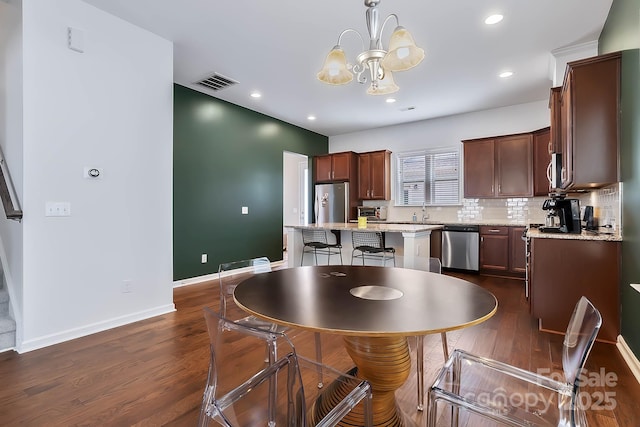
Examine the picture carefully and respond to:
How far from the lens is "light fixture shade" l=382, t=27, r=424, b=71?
1.75 meters

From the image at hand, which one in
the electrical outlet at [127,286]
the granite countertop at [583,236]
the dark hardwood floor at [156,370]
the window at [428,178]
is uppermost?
the window at [428,178]

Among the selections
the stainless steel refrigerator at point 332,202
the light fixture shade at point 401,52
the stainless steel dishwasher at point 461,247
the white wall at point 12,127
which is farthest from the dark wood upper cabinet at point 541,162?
the white wall at point 12,127

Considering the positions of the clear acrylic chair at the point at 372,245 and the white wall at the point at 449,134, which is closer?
the clear acrylic chair at the point at 372,245

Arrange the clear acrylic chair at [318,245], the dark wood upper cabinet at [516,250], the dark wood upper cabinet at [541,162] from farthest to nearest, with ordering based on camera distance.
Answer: the dark wood upper cabinet at [516,250], the dark wood upper cabinet at [541,162], the clear acrylic chair at [318,245]

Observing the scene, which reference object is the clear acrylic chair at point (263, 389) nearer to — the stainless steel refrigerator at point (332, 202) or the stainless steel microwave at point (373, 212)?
the stainless steel refrigerator at point (332, 202)

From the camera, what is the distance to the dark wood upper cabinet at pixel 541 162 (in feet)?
15.8

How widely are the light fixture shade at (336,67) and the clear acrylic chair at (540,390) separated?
5.71ft

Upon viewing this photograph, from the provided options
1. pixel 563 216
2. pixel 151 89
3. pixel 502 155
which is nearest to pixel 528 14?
pixel 563 216

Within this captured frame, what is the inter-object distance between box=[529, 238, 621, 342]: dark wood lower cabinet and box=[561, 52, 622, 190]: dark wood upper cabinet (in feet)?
1.93

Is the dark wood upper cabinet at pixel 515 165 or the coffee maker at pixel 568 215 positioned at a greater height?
the dark wood upper cabinet at pixel 515 165

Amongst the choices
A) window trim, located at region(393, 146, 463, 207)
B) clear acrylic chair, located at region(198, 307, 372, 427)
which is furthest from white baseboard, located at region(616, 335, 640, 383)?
window trim, located at region(393, 146, 463, 207)

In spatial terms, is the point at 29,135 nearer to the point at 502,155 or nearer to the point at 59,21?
the point at 59,21

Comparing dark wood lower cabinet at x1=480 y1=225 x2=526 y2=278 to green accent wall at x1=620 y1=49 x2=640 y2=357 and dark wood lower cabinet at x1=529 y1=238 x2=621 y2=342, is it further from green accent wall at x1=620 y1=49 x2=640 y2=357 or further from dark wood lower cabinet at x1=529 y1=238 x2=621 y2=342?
green accent wall at x1=620 y1=49 x2=640 y2=357

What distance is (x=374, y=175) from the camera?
6.73 m
